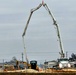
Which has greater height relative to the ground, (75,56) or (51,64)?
(75,56)

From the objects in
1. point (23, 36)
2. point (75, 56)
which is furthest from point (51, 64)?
point (75, 56)

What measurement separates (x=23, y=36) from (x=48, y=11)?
8.06 meters

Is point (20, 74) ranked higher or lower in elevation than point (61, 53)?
lower

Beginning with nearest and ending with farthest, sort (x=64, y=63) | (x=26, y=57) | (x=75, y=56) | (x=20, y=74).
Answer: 1. (x=20, y=74)
2. (x=64, y=63)
3. (x=26, y=57)
4. (x=75, y=56)

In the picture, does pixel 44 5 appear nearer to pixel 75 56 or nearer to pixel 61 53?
pixel 61 53

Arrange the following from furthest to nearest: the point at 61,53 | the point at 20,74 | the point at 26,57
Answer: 1. the point at 26,57
2. the point at 61,53
3. the point at 20,74

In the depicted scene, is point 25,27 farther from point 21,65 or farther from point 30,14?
point 21,65

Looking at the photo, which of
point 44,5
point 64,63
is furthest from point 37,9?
point 64,63

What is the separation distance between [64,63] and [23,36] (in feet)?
62.2

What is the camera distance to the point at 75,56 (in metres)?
150

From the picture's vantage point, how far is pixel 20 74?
129 feet

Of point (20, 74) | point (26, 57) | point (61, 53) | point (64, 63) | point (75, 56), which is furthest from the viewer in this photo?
point (75, 56)

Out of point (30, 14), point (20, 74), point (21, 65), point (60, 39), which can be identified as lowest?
point (20, 74)

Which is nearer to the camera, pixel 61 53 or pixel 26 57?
pixel 61 53
